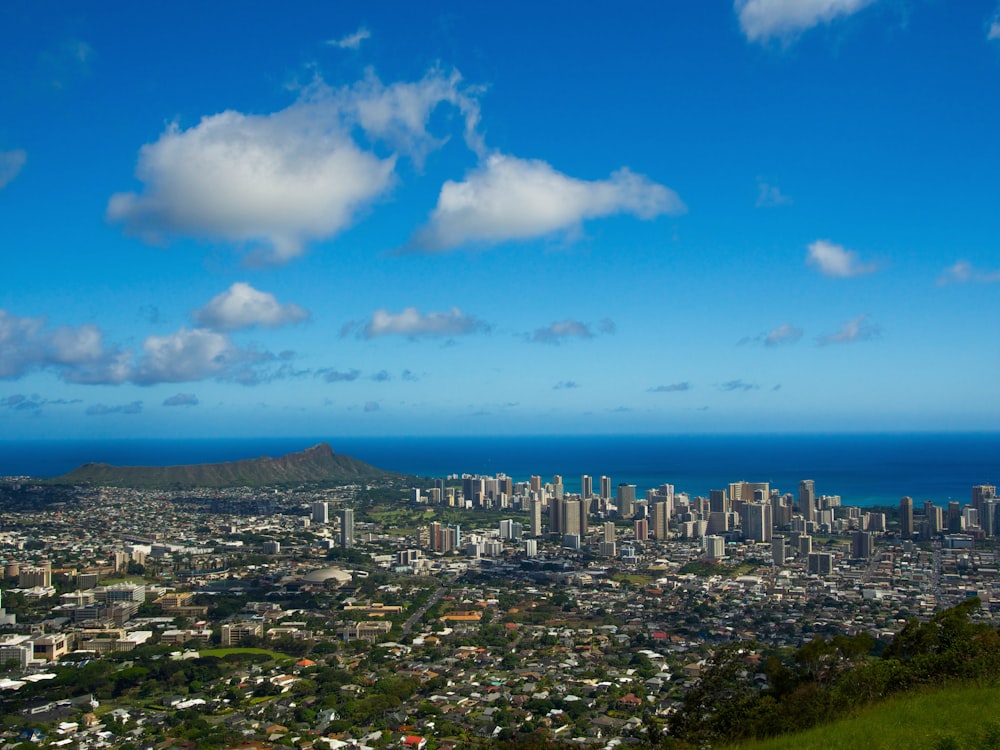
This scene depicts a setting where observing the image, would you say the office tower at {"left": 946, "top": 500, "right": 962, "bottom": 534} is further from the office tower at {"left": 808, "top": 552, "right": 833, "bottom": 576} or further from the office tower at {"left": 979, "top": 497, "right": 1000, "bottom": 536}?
the office tower at {"left": 808, "top": 552, "right": 833, "bottom": 576}

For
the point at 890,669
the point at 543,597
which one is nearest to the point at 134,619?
the point at 543,597

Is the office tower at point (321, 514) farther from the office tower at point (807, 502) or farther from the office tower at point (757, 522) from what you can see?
the office tower at point (807, 502)

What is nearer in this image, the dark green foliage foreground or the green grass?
the green grass

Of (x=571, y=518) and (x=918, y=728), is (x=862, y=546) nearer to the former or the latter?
(x=571, y=518)

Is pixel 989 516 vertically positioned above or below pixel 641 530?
above

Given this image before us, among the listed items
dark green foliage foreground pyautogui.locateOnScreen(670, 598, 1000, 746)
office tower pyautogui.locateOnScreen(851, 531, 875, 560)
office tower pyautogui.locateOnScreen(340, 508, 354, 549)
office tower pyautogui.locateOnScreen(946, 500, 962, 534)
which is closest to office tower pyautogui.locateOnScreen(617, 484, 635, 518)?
office tower pyautogui.locateOnScreen(851, 531, 875, 560)

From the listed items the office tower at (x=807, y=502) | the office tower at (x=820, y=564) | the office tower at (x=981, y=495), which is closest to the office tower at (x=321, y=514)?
the office tower at (x=807, y=502)

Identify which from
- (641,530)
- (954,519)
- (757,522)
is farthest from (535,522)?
(954,519)
